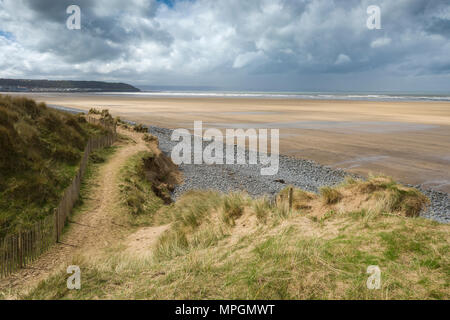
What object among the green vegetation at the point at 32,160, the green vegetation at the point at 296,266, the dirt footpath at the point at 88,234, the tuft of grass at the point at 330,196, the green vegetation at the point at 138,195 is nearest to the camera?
the green vegetation at the point at 296,266

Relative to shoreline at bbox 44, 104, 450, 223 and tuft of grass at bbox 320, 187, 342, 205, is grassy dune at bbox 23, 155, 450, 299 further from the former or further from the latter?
shoreline at bbox 44, 104, 450, 223

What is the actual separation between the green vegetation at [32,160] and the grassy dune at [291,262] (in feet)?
18.0

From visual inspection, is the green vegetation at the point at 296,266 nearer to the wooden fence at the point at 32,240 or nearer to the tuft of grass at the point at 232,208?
the tuft of grass at the point at 232,208

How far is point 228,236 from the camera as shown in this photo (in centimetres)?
676

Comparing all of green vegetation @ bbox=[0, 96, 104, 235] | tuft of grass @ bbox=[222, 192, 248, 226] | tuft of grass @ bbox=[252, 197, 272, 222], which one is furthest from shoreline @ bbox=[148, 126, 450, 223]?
tuft of grass @ bbox=[252, 197, 272, 222]

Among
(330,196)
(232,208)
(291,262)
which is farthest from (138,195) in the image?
(291,262)

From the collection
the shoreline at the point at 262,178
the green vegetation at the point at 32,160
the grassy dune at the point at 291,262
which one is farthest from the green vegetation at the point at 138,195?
the grassy dune at the point at 291,262

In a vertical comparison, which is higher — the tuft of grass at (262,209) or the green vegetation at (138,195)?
the tuft of grass at (262,209)

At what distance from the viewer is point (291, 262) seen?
4672 millimetres

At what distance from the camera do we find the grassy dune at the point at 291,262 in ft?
13.6

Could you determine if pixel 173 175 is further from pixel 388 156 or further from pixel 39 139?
pixel 388 156

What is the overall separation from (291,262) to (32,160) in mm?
12386
